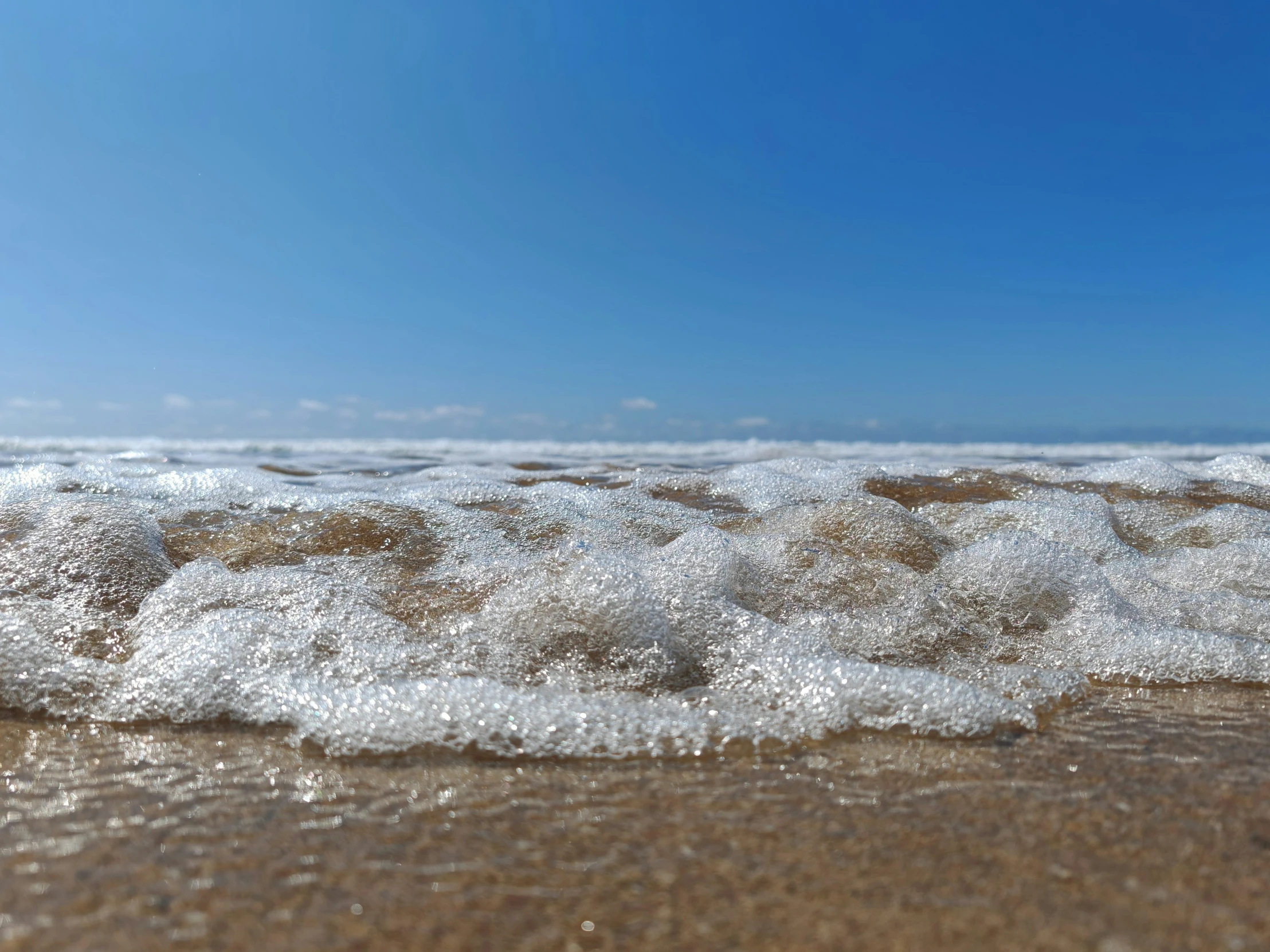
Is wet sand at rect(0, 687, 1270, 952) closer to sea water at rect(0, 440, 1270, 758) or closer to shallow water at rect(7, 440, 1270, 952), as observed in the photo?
shallow water at rect(7, 440, 1270, 952)

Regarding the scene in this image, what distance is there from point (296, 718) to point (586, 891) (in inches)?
36.4

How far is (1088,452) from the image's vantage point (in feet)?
41.7

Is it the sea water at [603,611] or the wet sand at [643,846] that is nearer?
the wet sand at [643,846]

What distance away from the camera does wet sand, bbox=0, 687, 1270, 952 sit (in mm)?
958

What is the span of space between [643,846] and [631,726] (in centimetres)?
46

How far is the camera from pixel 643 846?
1169 mm

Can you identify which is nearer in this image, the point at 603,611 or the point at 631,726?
the point at 631,726

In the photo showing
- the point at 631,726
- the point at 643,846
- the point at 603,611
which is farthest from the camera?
the point at 603,611

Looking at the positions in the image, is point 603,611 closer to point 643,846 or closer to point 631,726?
point 631,726

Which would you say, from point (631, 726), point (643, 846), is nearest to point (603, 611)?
point (631, 726)

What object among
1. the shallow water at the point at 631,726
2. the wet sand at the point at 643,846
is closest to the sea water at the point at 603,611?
the shallow water at the point at 631,726

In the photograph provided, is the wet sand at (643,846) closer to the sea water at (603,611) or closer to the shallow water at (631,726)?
the shallow water at (631,726)

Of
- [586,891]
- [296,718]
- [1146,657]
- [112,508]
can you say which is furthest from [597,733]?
[112,508]

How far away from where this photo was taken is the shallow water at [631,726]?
101 centimetres
